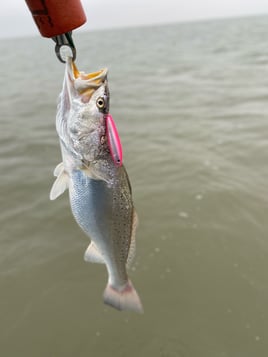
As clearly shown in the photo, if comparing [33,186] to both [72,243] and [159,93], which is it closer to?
[72,243]

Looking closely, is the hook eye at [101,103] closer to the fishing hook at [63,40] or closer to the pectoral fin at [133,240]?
the fishing hook at [63,40]

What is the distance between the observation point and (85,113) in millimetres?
1826

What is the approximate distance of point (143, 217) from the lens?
17.4 ft

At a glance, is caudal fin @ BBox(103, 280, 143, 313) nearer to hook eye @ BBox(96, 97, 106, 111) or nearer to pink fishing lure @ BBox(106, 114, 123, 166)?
pink fishing lure @ BBox(106, 114, 123, 166)

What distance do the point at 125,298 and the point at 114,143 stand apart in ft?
3.72

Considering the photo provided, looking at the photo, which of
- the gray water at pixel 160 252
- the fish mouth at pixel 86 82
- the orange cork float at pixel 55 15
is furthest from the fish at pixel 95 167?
the gray water at pixel 160 252

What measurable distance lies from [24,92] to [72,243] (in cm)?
1298

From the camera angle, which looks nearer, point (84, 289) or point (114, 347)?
point (114, 347)

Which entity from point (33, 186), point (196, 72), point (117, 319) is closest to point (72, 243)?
point (117, 319)

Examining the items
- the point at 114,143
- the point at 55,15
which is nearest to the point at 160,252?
Result: the point at 114,143

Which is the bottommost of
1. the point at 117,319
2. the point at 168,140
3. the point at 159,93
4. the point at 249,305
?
the point at 159,93

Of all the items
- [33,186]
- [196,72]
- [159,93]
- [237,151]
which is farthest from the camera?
[196,72]

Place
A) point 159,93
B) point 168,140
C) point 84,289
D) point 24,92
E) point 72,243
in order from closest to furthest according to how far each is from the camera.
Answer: point 84,289
point 72,243
point 168,140
point 159,93
point 24,92

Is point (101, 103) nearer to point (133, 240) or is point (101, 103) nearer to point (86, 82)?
point (86, 82)
